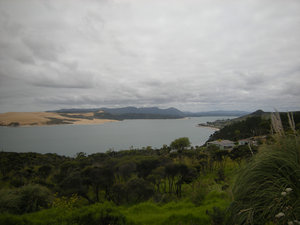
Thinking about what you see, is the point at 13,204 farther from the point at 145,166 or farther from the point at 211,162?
the point at 211,162

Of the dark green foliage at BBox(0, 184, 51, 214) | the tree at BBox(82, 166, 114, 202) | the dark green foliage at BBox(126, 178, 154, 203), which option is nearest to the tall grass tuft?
the dark green foliage at BBox(126, 178, 154, 203)

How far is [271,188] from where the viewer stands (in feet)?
8.76

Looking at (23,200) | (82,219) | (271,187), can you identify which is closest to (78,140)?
(23,200)

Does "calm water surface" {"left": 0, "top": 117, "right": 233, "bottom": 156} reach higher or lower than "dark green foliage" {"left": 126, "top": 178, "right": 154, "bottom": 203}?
lower

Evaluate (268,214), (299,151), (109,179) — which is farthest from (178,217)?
(109,179)

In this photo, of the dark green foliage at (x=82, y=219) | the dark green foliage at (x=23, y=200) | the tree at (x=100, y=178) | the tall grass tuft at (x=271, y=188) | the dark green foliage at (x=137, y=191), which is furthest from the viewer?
the tree at (x=100, y=178)

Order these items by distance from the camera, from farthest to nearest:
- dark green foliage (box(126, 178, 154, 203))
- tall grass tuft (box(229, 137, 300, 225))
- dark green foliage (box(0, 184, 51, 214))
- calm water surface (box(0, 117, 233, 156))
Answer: calm water surface (box(0, 117, 233, 156)) < dark green foliage (box(126, 178, 154, 203)) < dark green foliage (box(0, 184, 51, 214)) < tall grass tuft (box(229, 137, 300, 225))

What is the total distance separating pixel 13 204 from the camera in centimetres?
507

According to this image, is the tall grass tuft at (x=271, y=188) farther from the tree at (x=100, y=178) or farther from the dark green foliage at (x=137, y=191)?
the tree at (x=100, y=178)

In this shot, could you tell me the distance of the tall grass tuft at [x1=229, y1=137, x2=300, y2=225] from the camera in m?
2.57

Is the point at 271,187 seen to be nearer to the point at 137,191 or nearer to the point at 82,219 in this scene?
the point at 82,219

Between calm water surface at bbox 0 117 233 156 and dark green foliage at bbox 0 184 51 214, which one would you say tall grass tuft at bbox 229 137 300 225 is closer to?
dark green foliage at bbox 0 184 51 214

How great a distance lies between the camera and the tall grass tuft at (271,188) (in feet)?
8.44

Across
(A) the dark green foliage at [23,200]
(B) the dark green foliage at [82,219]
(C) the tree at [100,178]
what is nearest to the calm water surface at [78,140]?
(C) the tree at [100,178]
